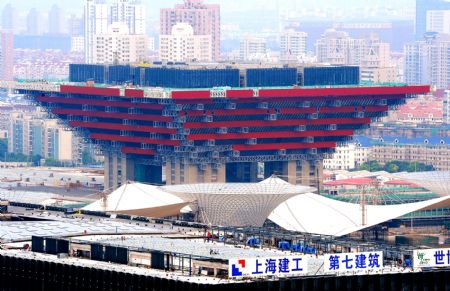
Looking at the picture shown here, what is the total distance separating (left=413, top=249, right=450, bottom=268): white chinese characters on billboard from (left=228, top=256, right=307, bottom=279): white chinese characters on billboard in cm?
616

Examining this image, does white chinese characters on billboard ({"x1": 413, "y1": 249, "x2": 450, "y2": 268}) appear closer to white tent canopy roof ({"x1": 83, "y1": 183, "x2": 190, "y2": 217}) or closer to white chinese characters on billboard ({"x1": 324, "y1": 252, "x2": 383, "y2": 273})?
white chinese characters on billboard ({"x1": 324, "y1": 252, "x2": 383, "y2": 273})

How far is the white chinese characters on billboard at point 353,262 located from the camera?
9038 cm

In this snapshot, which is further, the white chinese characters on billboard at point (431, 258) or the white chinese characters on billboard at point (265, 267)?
the white chinese characters on billboard at point (431, 258)

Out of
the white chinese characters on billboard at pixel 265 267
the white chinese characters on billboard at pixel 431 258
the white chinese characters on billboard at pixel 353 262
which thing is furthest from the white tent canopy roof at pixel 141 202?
the white chinese characters on billboard at pixel 265 267

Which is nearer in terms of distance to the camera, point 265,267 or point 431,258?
point 265,267

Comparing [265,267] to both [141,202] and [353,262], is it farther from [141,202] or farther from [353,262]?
[141,202]

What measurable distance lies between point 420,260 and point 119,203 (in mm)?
99303

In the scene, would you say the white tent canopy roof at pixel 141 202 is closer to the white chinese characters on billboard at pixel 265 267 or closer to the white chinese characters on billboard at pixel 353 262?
the white chinese characters on billboard at pixel 353 262

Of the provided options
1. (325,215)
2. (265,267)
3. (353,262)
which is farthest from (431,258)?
(325,215)

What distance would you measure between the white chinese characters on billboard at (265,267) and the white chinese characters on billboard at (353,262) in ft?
4.24

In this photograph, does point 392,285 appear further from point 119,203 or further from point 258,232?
point 119,203

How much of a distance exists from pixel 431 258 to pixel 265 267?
8785mm

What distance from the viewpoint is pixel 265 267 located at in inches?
3492

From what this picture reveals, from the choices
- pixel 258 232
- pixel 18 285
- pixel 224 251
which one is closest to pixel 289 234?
pixel 258 232
